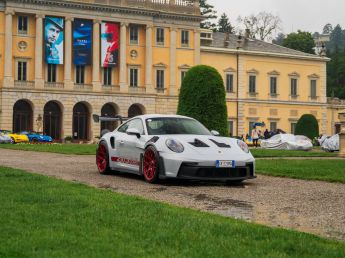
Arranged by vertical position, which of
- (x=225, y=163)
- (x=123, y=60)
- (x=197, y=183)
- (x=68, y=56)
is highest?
(x=68, y=56)

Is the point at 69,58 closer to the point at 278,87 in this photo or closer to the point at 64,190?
the point at 278,87

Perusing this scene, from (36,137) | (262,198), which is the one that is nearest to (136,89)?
(36,137)

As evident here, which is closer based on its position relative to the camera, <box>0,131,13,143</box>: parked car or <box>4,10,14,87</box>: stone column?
<box>0,131,13,143</box>: parked car

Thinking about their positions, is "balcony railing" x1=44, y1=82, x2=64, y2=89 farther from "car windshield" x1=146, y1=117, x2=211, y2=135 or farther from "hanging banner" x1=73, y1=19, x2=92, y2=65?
"car windshield" x1=146, y1=117, x2=211, y2=135

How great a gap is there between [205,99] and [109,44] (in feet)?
119

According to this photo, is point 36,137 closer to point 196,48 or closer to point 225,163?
point 196,48

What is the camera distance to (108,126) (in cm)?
6372

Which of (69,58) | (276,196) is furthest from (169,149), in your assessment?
(69,58)

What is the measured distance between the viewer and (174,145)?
463 inches

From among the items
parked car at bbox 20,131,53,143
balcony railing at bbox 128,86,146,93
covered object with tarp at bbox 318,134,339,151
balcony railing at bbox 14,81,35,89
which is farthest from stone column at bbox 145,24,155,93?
covered object with tarp at bbox 318,134,339,151

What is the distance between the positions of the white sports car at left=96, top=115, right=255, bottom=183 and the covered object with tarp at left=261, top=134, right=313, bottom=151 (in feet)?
84.2

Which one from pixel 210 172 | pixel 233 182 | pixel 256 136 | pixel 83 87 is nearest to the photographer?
pixel 210 172

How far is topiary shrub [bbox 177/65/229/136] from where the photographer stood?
28.0 meters

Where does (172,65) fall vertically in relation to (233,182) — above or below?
above
